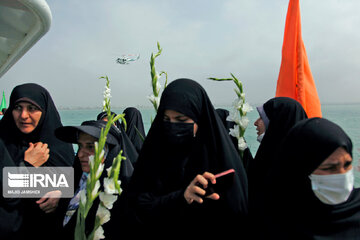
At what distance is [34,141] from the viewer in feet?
7.54

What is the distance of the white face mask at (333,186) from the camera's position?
1140 millimetres

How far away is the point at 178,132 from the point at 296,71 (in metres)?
1.96

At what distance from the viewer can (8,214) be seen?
1.53 m

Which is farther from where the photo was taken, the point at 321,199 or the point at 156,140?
the point at 156,140

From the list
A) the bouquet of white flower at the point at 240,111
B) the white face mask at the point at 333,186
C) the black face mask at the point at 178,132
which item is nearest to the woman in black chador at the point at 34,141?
the black face mask at the point at 178,132

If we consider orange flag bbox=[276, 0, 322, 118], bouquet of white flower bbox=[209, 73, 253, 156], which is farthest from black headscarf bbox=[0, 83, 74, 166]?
orange flag bbox=[276, 0, 322, 118]

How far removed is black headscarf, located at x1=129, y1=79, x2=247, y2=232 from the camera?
1384mm

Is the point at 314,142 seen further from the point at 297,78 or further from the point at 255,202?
the point at 297,78

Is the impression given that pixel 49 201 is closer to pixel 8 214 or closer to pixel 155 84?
pixel 8 214

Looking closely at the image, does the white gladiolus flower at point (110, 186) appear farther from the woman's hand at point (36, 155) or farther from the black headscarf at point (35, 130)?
the black headscarf at point (35, 130)

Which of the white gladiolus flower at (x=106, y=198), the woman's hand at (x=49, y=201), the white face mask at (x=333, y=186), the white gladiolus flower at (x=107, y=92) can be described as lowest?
the woman's hand at (x=49, y=201)

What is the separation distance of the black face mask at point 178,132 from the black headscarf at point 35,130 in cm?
146

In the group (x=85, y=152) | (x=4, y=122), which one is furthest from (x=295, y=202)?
(x=4, y=122)

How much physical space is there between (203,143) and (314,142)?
65cm
